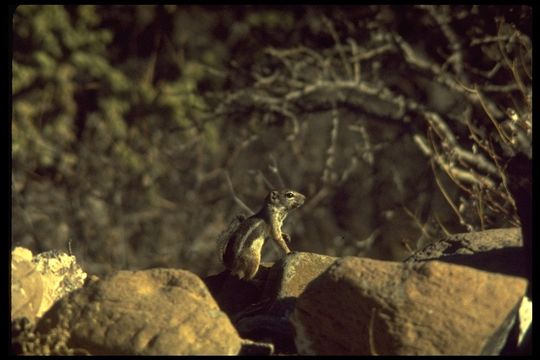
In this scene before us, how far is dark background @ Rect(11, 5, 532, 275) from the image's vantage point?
11.7m

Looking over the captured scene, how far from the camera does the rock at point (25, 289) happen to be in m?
5.67

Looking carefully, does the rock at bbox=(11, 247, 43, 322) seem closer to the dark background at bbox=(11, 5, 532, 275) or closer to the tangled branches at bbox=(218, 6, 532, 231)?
the tangled branches at bbox=(218, 6, 532, 231)

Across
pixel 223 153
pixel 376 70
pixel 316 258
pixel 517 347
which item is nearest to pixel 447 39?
pixel 376 70

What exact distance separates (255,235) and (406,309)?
2228 mm

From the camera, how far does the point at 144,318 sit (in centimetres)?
514

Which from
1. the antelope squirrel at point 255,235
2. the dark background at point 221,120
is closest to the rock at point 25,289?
the antelope squirrel at point 255,235

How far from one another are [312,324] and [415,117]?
261 inches

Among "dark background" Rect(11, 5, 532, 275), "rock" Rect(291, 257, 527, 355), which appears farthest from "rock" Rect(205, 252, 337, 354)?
"dark background" Rect(11, 5, 532, 275)

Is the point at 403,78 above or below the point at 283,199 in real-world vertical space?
above

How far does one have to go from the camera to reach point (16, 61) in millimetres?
12898

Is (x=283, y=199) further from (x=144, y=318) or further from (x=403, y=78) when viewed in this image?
(x=403, y=78)

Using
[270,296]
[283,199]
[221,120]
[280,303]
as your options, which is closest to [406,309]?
[280,303]

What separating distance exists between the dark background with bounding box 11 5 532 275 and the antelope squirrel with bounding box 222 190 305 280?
3.31 meters

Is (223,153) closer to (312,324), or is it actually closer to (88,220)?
(88,220)
